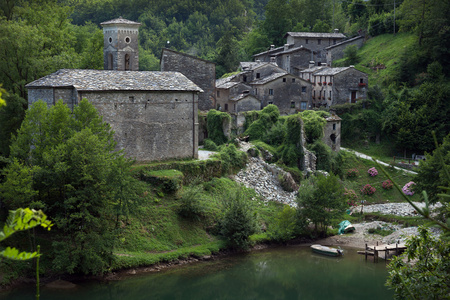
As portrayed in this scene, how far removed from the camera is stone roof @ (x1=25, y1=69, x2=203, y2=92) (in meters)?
29.7

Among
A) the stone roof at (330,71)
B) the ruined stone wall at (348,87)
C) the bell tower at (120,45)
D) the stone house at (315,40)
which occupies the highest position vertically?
the stone house at (315,40)

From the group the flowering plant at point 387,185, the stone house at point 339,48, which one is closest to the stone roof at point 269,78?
the stone house at point 339,48

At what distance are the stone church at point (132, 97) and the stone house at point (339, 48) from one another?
29.5m

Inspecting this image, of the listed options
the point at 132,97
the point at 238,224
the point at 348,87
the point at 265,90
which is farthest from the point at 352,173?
the point at 132,97

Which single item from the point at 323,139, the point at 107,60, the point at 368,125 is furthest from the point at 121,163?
the point at 368,125

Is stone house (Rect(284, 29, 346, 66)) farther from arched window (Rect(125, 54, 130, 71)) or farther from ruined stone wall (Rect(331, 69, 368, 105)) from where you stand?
arched window (Rect(125, 54, 130, 71))

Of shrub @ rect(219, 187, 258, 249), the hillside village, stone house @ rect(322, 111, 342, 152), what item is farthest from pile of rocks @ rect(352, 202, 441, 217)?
shrub @ rect(219, 187, 258, 249)

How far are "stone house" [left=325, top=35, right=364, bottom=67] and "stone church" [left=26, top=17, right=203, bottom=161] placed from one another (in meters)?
29.5

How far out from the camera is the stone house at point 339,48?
194 ft

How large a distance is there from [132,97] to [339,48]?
34.9 meters

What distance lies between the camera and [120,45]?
115 feet

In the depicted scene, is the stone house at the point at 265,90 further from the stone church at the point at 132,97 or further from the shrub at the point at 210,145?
the stone church at the point at 132,97

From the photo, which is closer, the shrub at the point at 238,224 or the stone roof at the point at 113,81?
the stone roof at the point at 113,81

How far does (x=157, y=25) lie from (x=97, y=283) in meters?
65.3
